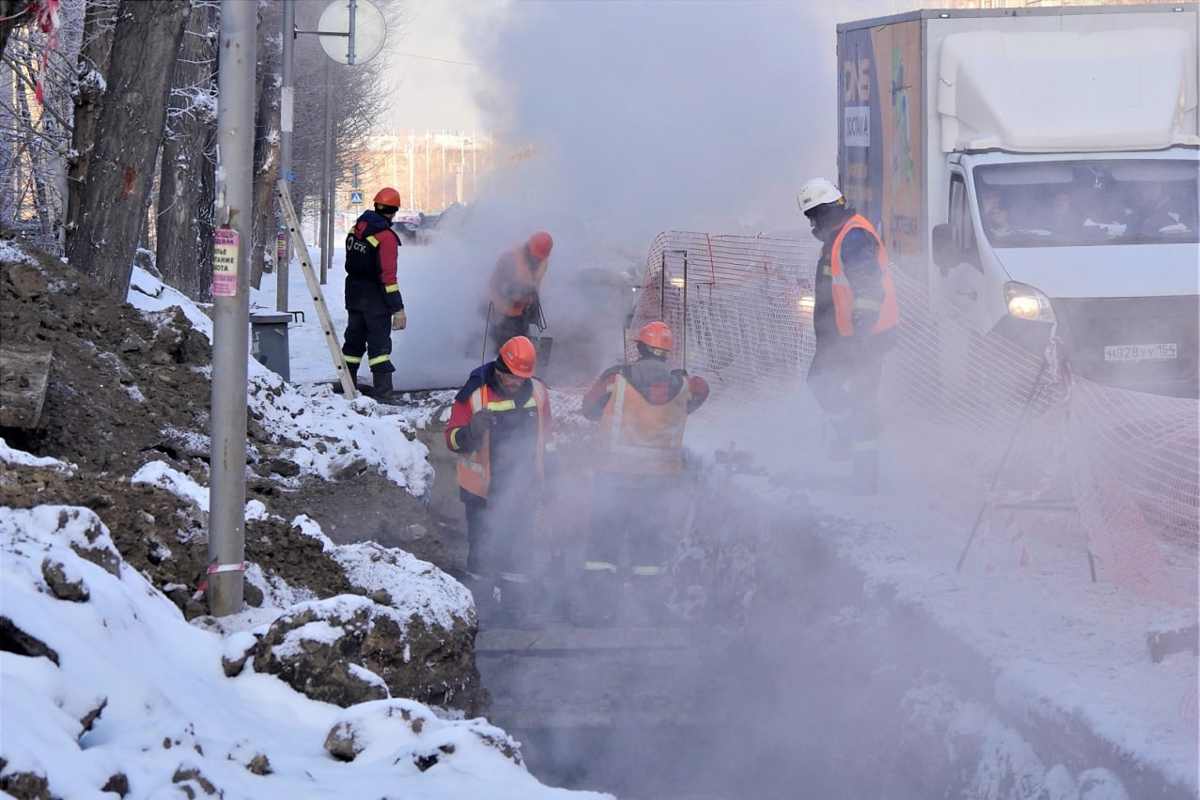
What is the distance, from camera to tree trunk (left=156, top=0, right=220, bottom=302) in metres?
12.6

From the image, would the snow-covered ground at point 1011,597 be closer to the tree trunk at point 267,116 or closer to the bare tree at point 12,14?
the bare tree at point 12,14

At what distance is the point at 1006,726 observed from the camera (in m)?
5.12

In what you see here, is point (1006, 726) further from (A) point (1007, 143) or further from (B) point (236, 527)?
(A) point (1007, 143)

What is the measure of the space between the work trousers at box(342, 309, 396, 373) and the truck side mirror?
4699mm

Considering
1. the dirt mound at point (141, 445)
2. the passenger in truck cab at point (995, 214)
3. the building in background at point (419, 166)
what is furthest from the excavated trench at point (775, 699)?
the building in background at point (419, 166)

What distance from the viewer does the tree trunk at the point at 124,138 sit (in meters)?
9.02

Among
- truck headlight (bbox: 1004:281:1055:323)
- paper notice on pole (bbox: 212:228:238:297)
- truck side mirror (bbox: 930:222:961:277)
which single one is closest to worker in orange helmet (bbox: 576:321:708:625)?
truck headlight (bbox: 1004:281:1055:323)

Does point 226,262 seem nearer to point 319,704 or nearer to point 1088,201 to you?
point 319,704

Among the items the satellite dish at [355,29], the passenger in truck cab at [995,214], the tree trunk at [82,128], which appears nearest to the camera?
the tree trunk at [82,128]

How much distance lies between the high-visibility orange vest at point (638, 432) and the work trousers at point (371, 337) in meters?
4.36

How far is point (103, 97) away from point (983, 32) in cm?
654

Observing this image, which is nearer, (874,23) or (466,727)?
(466,727)

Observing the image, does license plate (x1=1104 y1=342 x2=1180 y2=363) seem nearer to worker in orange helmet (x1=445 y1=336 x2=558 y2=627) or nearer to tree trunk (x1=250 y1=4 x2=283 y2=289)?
worker in orange helmet (x1=445 y1=336 x2=558 y2=627)

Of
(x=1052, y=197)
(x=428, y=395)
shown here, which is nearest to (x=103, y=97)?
(x=428, y=395)
